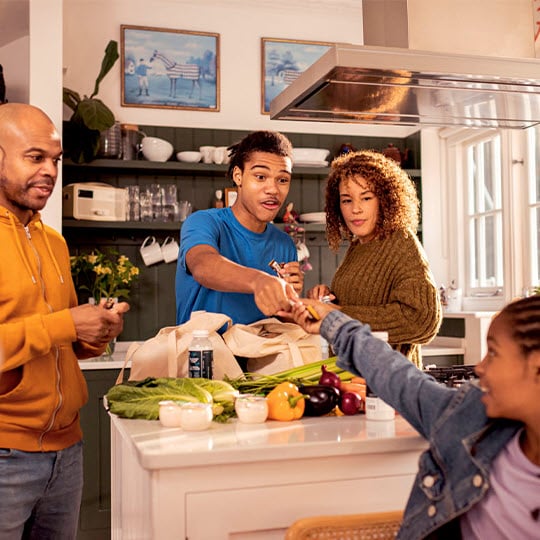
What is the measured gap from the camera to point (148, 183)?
470 cm

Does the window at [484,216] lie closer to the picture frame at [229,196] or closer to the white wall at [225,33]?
the white wall at [225,33]

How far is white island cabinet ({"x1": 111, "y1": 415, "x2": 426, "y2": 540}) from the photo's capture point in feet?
4.68

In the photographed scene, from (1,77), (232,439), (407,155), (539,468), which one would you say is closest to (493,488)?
(539,468)

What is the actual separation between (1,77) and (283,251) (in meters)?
2.28

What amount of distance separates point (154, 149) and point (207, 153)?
0.34 m

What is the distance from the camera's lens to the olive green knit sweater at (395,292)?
7.09ft

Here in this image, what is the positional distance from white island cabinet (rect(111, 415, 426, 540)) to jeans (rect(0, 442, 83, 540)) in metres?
0.35

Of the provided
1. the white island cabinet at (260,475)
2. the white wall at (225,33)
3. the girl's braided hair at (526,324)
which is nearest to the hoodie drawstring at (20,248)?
the white island cabinet at (260,475)

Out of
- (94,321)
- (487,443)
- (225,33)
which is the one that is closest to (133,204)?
(225,33)

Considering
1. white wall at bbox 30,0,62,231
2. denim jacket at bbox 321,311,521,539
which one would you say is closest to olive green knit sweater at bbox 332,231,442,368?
denim jacket at bbox 321,311,521,539

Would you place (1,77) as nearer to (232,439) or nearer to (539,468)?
(232,439)

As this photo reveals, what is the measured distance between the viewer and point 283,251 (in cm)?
256

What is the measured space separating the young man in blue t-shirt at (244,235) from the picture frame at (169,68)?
2.37 meters

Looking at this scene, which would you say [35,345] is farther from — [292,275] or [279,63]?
[279,63]
